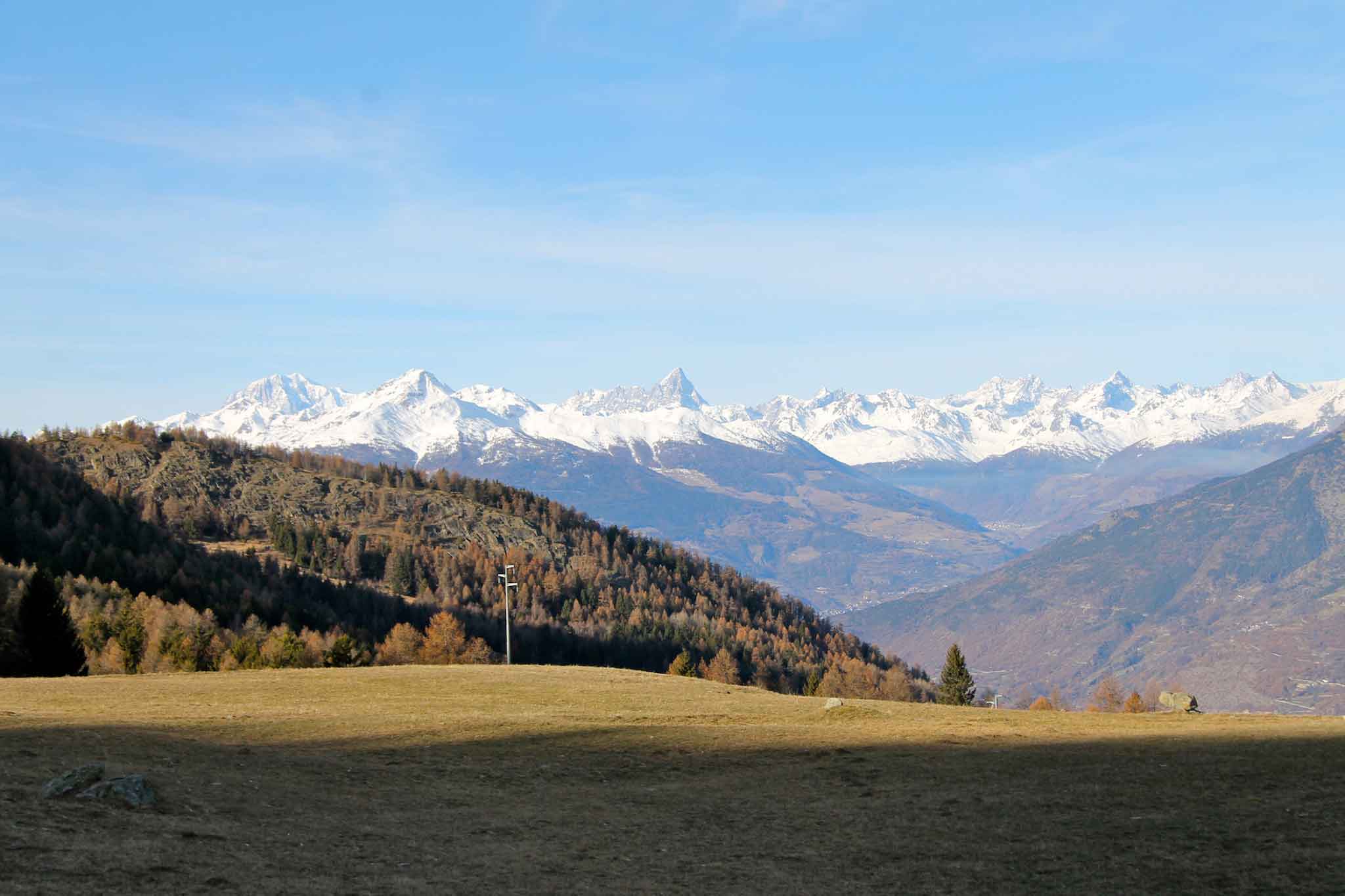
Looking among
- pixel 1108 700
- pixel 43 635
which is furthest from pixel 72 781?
pixel 1108 700

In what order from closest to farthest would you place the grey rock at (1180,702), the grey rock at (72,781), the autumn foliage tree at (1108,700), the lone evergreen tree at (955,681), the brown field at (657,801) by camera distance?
the brown field at (657,801), the grey rock at (72,781), the grey rock at (1180,702), the lone evergreen tree at (955,681), the autumn foliage tree at (1108,700)

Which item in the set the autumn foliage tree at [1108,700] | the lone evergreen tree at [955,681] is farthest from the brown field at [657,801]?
the autumn foliage tree at [1108,700]

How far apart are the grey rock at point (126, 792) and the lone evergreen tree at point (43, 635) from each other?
59357 millimetres

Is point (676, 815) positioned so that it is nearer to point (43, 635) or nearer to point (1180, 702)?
point (1180, 702)

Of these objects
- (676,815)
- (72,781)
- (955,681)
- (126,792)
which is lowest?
(955,681)

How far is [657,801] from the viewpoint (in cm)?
3278

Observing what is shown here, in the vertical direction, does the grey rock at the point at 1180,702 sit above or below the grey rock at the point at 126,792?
below

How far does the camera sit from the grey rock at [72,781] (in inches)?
1017

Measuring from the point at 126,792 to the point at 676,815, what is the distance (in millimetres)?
13882

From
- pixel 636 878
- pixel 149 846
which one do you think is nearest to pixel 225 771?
pixel 149 846

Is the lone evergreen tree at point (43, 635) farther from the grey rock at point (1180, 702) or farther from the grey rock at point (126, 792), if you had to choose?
the grey rock at point (1180, 702)

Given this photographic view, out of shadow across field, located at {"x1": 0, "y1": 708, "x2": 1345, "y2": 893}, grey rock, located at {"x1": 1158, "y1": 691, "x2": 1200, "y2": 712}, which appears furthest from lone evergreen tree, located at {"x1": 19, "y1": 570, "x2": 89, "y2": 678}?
grey rock, located at {"x1": 1158, "y1": 691, "x2": 1200, "y2": 712}

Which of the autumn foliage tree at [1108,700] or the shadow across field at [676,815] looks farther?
the autumn foliage tree at [1108,700]

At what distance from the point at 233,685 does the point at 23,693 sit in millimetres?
11536
